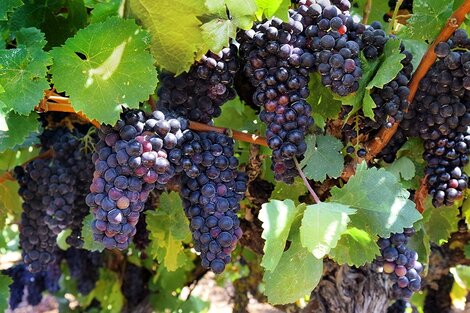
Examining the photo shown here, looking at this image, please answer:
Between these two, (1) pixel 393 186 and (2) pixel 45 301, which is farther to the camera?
(2) pixel 45 301

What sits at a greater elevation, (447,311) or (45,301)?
(447,311)

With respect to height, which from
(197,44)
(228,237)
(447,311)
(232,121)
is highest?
(197,44)

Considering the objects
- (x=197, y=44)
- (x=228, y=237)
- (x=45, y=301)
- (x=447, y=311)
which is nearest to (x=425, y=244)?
(x=228, y=237)

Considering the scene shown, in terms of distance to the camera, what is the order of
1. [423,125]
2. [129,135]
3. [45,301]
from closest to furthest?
1. [129,135]
2. [423,125]
3. [45,301]

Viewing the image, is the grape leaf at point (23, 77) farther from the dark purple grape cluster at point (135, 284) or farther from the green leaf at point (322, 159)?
the dark purple grape cluster at point (135, 284)

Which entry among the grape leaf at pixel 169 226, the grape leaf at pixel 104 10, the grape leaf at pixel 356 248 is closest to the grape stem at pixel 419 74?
the grape leaf at pixel 356 248

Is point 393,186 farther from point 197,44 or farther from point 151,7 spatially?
point 151,7

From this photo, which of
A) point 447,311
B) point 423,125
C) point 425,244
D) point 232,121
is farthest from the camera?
point 447,311

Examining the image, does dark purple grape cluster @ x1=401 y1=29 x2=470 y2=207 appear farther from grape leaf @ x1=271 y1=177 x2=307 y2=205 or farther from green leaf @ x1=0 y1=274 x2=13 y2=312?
green leaf @ x1=0 y1=274 x2=13 y2=312
